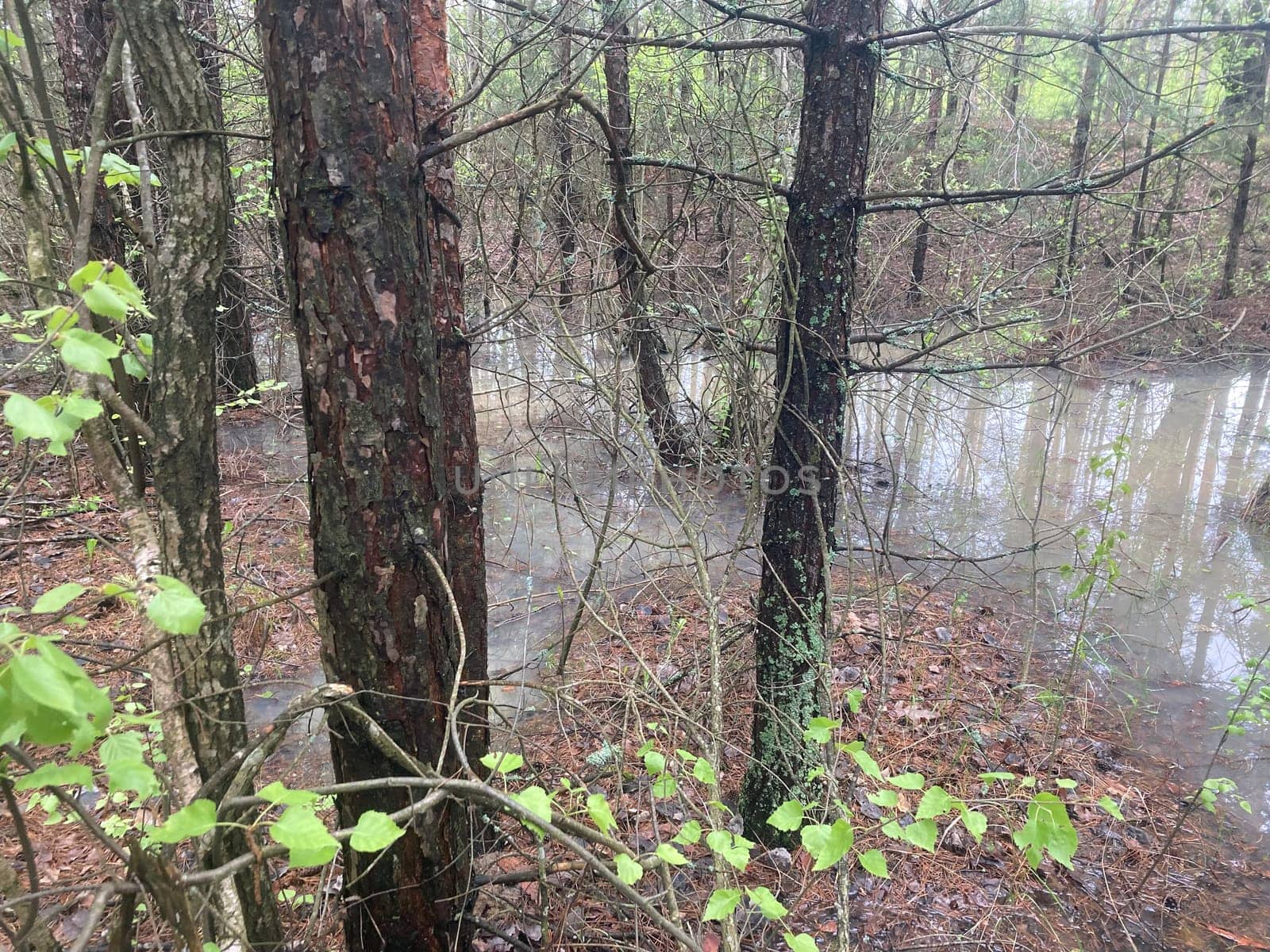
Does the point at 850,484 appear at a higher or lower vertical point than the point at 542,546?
higher

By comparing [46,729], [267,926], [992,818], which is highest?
[46,729]

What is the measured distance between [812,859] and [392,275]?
363 centimetres

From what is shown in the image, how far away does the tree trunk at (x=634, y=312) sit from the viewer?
3.58 m

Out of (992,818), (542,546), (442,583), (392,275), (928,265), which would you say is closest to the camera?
(392,275)

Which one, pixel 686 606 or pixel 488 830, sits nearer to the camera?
pixel 488 830

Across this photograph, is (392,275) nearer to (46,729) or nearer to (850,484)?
(46,729)

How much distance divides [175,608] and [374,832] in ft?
1.63

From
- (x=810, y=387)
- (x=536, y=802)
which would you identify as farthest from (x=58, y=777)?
(x=810, y=387)

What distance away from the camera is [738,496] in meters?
8.62

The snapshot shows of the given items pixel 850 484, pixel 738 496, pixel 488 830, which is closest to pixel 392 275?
pixel 850 484

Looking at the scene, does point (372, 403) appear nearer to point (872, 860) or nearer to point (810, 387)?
point (872, 860)

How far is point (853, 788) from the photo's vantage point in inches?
138

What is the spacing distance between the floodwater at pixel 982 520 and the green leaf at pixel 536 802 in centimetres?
126

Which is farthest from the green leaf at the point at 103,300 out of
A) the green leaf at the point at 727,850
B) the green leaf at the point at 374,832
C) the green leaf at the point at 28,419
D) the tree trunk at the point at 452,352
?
the tree trunk at the point at 452,352
